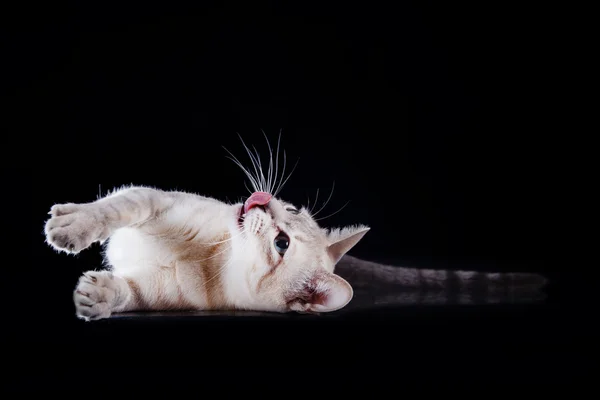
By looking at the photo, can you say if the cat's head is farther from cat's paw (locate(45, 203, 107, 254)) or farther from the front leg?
cat's paw (locate(45, 203, 107, 254))

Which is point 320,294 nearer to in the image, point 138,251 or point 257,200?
point 257,200

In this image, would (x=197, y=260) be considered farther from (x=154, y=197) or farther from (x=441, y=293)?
(x=441, y=293)

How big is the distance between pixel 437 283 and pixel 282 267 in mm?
1004

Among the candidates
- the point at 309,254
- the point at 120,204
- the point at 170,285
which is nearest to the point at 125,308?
the point at 170,285

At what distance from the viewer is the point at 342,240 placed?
235 centimetres

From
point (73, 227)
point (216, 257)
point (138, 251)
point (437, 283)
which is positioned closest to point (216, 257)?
point (216, 257)

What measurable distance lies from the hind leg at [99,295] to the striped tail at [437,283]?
1053mm

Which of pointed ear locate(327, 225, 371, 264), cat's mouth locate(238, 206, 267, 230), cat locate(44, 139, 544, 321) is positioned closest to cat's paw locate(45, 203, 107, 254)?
cat locate(44, 139, 544, 321)

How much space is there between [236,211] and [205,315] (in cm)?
41

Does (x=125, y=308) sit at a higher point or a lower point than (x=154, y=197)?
lower

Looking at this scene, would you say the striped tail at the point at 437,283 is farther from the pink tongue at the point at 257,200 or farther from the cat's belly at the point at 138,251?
the cat's belly at the point at 138,251

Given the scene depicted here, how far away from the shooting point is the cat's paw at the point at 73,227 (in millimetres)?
1688

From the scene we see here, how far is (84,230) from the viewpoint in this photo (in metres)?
1.75

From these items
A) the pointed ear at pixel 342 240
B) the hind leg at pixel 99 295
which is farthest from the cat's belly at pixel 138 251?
the pointed ear at pixel 342 240
